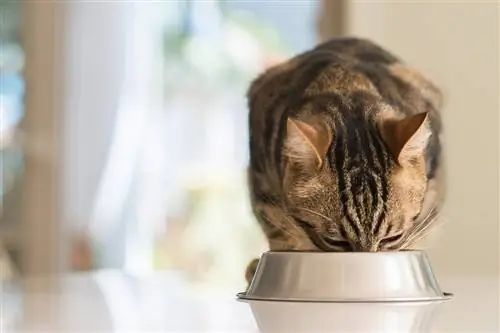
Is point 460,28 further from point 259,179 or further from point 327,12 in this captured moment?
point 259,179

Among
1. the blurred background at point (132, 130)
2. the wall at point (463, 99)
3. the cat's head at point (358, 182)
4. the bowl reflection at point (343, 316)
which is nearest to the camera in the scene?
the bowl reflection at point (343, 316)

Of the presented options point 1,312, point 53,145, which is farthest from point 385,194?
point 53,145

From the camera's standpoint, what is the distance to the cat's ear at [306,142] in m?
1.10

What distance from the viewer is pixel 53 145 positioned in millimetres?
2889

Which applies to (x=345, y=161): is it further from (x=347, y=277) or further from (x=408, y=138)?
(x=347, y=277)

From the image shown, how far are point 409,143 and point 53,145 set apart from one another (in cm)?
195

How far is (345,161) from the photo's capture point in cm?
113

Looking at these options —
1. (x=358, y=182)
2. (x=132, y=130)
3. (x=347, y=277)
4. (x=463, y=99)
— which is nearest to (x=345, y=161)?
(x=358, y=182)

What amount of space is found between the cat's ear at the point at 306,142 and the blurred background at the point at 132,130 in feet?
5.08

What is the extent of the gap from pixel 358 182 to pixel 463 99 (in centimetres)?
108

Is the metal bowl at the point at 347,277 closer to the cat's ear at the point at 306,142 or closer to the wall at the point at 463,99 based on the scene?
the cat's ear at the point at 306,142

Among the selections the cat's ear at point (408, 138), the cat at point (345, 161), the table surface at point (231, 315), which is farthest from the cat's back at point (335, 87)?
the table surface at point (231, 315)

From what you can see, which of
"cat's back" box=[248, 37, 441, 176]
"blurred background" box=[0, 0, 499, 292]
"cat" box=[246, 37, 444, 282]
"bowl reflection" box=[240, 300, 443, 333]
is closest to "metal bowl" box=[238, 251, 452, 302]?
"bowl reflection" box=[240, 300, 443, 333]

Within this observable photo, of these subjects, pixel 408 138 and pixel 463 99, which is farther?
pixel 463 99
